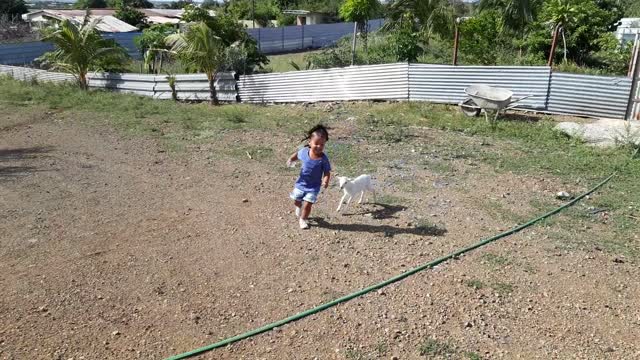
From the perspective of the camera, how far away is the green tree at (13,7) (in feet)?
136

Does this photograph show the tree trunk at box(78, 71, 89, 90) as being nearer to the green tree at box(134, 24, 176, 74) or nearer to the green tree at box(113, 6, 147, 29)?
the green tree at box(134, 24, 176, 74)

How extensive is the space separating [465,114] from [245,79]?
619 cm

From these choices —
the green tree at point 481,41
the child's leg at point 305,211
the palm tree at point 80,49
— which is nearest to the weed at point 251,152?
the child's leg at point 305,211

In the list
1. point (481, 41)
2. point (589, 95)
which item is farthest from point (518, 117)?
point (481, 41)

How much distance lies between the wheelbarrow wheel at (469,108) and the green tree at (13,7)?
135 feet

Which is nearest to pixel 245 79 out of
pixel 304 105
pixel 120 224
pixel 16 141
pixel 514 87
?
pixel 304 105

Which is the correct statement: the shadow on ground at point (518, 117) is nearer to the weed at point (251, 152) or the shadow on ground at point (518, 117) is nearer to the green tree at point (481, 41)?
the green tree at point (481, 41)

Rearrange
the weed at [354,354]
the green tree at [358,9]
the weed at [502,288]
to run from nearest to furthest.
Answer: the weed at [354,354]
the weed at [502,288]
the green tree at [358,9]

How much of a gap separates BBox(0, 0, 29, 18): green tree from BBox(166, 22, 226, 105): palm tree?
34157 mm

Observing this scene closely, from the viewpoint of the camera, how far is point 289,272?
4.76 meters

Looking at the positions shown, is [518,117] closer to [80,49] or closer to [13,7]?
[80,49]

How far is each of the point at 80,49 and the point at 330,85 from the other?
795 cm

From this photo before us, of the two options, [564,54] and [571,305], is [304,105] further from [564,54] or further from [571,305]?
[571,305]

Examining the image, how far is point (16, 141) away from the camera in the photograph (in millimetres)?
10062
